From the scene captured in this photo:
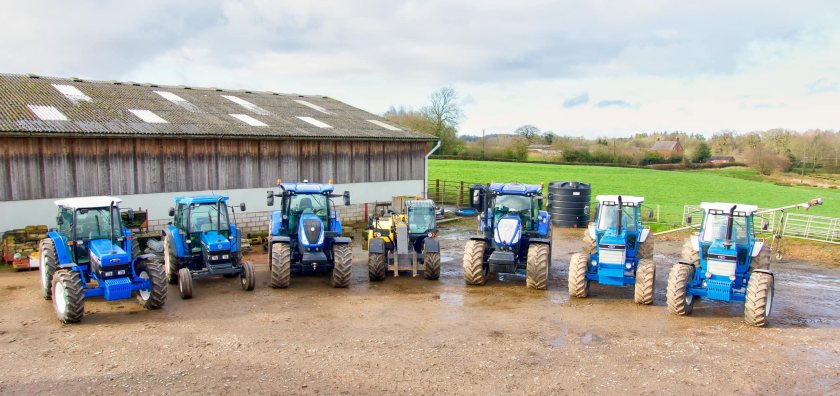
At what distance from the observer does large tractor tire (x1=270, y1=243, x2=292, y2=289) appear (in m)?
12.7

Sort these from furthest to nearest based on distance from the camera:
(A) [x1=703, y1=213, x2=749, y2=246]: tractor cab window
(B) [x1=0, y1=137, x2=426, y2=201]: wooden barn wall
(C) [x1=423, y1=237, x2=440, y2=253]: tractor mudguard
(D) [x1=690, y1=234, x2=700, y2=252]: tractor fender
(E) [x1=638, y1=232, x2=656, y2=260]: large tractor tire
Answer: (B) [x1=0, y1=137, x2=426, y2=201]: wooden barn wall → (E) [x1=638, y1=232, x2=656, y2=260]: large tractor tire → (C) [x1=423, y1=237, x2=440, y2=253]: tractor mudguard → (D) [x1=690, y1=234, x2=700, y2=252]: tractor fender → (A) [x1=703, y1=213, x2=749, y2=246]: tractor cab window

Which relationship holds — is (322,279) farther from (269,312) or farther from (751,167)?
(751,167)

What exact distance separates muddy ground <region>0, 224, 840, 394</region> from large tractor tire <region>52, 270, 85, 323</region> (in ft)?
0.65

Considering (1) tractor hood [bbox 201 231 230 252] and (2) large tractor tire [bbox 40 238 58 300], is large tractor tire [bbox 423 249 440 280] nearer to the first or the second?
(1) tractor hood [bbox 201 231 230 252]

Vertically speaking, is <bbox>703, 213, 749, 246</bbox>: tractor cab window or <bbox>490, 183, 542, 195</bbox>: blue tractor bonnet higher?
<bbox>490, 183, 542, 195</bbox>: blue tractor bonnet

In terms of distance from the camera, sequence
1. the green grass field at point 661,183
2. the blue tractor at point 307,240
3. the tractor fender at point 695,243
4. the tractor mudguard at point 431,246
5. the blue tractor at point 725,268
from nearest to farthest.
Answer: the blue tractor at point 725,268 < the tractor fender at point 695,243 < the blue tractor at point 307,240 < the tractor mudguard at point 431,246 < the green grass field at point 661,183

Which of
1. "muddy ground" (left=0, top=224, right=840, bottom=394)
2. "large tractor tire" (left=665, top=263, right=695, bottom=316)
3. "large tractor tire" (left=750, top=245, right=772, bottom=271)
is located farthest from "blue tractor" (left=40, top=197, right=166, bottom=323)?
"large tractor tire" (left=750, top=245, right=772, bottom=271)

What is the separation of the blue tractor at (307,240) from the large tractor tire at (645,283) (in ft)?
20.6

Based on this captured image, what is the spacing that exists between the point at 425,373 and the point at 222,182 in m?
13.8

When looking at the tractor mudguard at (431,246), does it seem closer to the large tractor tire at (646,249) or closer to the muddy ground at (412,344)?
the muddy ground at (412,344)

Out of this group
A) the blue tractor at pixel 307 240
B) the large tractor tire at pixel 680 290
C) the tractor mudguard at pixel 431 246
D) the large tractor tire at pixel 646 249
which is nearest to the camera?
the large tractor tire at pixel 680 290

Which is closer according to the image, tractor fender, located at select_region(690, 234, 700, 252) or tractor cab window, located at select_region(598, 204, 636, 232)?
tractor fender, located at select_region(690, 234, 700, 252)

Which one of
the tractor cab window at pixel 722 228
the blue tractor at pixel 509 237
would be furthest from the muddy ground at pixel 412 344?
the tractor cab window at pixel 722 228

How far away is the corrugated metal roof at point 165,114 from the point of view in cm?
1688
